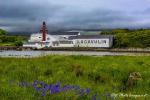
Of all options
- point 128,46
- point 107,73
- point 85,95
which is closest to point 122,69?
point 107,73

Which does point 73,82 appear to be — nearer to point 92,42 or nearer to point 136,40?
point 136,40

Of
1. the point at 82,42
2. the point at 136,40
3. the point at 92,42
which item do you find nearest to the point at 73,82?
the point at 136,40

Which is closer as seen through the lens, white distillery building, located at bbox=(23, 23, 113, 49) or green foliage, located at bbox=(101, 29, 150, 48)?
green foliage, located at bbox=(101, 29, 150, 48)

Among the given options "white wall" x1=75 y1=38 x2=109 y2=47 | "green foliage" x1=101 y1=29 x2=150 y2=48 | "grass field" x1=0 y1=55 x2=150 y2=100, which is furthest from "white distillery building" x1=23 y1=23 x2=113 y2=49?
"grass field" x1=0 y1=55 x2=150 y2=100

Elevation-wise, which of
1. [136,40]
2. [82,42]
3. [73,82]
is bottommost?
[82,42]

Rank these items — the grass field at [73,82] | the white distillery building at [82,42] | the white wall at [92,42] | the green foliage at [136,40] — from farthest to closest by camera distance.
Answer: the white wall at [92,42]
the white distillery building at [82,42]
the green foliage at [136,40]
the grass field at [73,82]

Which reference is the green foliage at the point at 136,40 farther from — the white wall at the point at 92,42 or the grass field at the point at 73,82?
the grass field at the point at 73,82

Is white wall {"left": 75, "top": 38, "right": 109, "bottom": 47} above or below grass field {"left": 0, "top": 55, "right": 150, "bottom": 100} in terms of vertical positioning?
below

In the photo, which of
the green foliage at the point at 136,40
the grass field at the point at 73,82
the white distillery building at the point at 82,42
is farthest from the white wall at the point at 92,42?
the grass field at the point at 73,82

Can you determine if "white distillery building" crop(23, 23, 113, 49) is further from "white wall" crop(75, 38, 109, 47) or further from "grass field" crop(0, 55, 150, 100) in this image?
"grass field" crop(0, 55, 150, 100)

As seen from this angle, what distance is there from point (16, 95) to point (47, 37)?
7979 centimetres

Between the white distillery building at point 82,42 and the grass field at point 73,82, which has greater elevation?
the grass field at point 73,82

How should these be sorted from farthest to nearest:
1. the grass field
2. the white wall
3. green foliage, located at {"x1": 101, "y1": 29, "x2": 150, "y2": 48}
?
the white wall, green foliage, located at {"x1": 101, "y1": 29, "x2": 150, "y2": 48}, the grass field

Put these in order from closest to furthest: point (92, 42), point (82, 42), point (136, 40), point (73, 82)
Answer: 1. point (73, 82)
2. point (136, 40)
3. point (92, 42)
4. point (82, 42)
